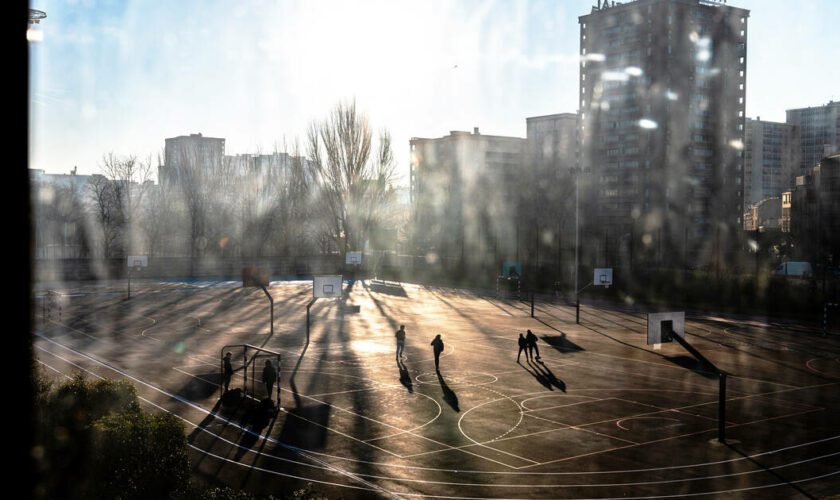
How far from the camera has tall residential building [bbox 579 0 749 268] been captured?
105 metres

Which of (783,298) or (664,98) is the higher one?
(664,98)

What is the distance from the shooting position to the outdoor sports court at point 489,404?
55.4 feet

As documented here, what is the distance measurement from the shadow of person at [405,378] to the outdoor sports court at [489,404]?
188 mm

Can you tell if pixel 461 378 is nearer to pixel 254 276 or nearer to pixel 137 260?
pixel 254 276

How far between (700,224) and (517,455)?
325ft

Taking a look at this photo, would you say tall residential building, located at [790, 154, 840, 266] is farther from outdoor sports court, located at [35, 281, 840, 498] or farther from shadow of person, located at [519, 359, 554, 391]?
shadow of person, located at [519, 359, 554, 391]

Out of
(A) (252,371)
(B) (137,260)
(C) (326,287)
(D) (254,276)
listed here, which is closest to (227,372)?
(A) (252,371)

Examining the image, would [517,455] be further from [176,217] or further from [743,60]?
[743,60]

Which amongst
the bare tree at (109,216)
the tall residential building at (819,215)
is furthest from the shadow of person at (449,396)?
the bare tree at (109,216)

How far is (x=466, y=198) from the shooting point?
134000mm

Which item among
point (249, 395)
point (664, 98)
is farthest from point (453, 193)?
point (249, 395)

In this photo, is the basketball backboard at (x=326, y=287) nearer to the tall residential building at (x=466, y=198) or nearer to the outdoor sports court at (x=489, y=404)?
the outdoor sports court at (x=489, y=404)

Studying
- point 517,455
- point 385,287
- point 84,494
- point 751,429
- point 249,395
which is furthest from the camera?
point 385,287

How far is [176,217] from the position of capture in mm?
104375
